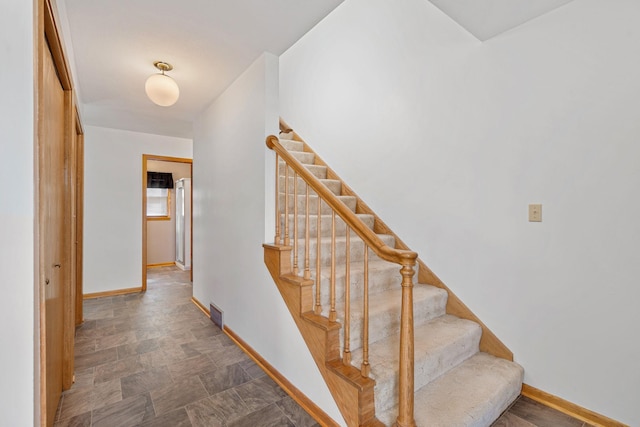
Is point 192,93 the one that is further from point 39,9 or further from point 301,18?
point 39,9

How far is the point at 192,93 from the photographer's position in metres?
3.03

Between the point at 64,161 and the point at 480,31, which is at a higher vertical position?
the point at 480,31

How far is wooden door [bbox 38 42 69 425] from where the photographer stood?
1.45m

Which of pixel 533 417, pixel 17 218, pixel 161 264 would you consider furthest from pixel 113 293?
pixel 533 417

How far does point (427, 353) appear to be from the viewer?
1.75m

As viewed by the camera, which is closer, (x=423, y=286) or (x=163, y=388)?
(x=163, y=388)

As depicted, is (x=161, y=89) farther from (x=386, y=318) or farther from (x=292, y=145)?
(x=386, y=318)

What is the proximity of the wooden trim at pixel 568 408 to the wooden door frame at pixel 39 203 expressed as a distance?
2.47 metres

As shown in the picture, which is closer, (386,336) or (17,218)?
(17,218)

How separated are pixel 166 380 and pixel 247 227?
1.24 metres

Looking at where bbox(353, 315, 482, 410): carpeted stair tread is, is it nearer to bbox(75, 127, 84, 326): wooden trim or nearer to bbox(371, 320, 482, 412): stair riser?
bbox(371, 320, 482, 412): stair riser

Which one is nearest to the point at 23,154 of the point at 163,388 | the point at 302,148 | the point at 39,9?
the point at 39,9

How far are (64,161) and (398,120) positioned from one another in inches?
103

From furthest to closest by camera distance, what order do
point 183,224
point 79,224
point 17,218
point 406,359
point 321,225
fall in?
point 183,224 → point 79,224 → point 321,225 → point 406,359 → point 17,218
